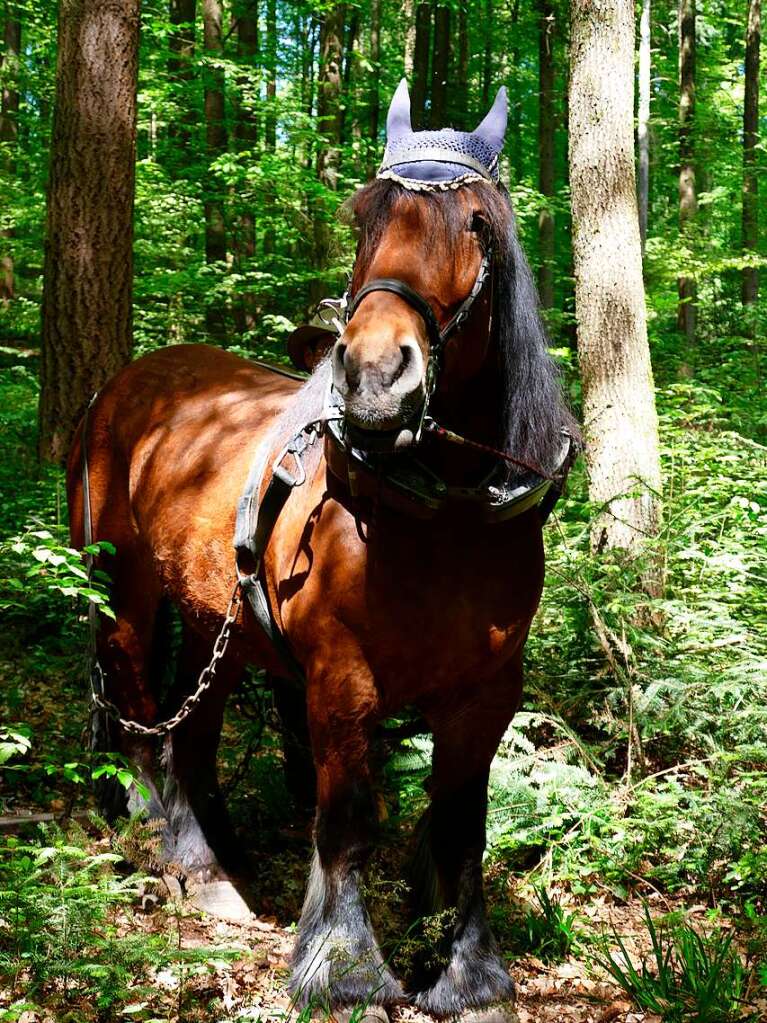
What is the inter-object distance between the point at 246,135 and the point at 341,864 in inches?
553

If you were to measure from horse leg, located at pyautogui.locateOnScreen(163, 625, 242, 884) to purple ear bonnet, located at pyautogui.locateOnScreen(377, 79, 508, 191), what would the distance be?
2366mm

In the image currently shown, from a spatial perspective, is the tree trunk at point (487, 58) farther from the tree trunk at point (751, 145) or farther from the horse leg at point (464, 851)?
the horse leg at point (464, 851)

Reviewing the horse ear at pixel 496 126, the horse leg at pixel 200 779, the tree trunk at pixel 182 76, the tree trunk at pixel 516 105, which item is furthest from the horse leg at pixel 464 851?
the tree trunk at pixel 516 105

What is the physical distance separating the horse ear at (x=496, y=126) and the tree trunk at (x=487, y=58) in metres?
17.7

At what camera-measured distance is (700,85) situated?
22.6m

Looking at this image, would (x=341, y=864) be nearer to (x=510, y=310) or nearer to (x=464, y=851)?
(x=464, y=851)

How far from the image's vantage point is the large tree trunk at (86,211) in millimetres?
6035

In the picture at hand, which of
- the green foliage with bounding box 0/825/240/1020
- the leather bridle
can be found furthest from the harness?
the green foliage with bounding box 0/825/240/1020

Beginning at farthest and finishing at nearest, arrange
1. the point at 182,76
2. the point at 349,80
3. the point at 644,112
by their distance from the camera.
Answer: the point at 349,80, the point at 644,112, the point at 182,76

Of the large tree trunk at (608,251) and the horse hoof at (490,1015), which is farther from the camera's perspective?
the large tree trunk at (608,251)

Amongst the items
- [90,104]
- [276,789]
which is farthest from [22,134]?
[276,789]

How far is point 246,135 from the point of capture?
14867 mm

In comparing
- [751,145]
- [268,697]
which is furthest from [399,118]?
[751,145]

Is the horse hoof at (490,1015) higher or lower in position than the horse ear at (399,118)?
lower
